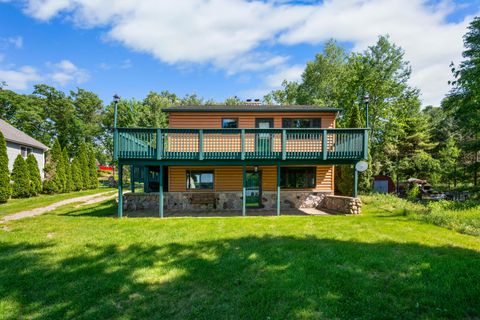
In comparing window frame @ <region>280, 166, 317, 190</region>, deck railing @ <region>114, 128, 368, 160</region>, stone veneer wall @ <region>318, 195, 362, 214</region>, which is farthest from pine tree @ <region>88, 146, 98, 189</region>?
stone veneer wall @ <region>318, 195, 362, 214</region>

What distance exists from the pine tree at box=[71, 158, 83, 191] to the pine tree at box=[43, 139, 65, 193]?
1926 millimetres

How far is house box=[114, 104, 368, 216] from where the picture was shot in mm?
10102

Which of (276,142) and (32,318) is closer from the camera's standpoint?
(32,318)

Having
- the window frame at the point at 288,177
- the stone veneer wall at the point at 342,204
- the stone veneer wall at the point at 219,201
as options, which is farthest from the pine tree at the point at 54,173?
the stone veneer wall at the point at 342,204

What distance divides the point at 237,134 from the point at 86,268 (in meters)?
7.43

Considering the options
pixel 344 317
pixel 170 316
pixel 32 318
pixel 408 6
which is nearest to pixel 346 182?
pixel 408 6

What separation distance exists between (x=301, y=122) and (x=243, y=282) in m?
10.3

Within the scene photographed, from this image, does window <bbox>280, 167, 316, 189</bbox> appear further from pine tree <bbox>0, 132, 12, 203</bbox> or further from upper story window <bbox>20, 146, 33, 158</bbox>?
upper story window <bbox>20, 146, 33, 158</bbox>

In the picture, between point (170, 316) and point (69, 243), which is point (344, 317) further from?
point (69, 243)

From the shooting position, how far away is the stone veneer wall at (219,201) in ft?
39.5

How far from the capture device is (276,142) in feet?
36.6

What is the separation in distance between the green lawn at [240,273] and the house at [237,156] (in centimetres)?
364

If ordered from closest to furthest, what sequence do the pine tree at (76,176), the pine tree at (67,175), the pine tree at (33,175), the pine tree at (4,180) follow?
the pine tree at (4,180)
the pine tree at (33,175)
the pine tree at (67,175)
the pine tree at (76,176)

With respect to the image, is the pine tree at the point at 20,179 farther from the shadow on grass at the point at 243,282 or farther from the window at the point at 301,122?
the window at the point at 301,122
